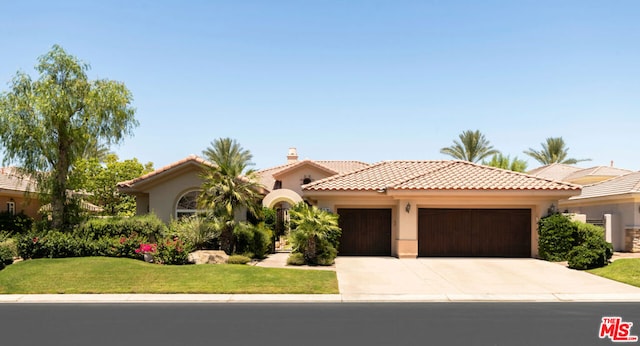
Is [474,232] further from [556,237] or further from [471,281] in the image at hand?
[471,281]

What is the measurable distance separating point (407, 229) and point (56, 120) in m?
16.2

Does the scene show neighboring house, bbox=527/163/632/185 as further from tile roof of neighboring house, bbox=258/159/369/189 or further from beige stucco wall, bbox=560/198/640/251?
tile roof of neighboring house, bbox=258/159/369/189

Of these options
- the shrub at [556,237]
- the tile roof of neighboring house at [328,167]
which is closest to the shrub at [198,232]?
the shrub at [556,237]

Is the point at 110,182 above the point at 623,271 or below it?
above

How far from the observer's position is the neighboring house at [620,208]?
2631 centimetres

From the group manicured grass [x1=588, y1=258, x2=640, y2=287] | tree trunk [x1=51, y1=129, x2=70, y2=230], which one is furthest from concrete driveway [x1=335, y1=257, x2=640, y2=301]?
tree trunk [x1=51, y1=129, x2=70, y2=230]

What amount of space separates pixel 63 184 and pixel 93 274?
23.9ft

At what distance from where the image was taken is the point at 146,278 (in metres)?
17.0

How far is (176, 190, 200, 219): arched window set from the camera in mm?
25922

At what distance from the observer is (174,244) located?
1997 centimetres

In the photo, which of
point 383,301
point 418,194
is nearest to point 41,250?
point 383,301

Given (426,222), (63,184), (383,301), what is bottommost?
(383,301)

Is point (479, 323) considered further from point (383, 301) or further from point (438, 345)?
point (383, 301)

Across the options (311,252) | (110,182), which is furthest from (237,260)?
(110,182)
